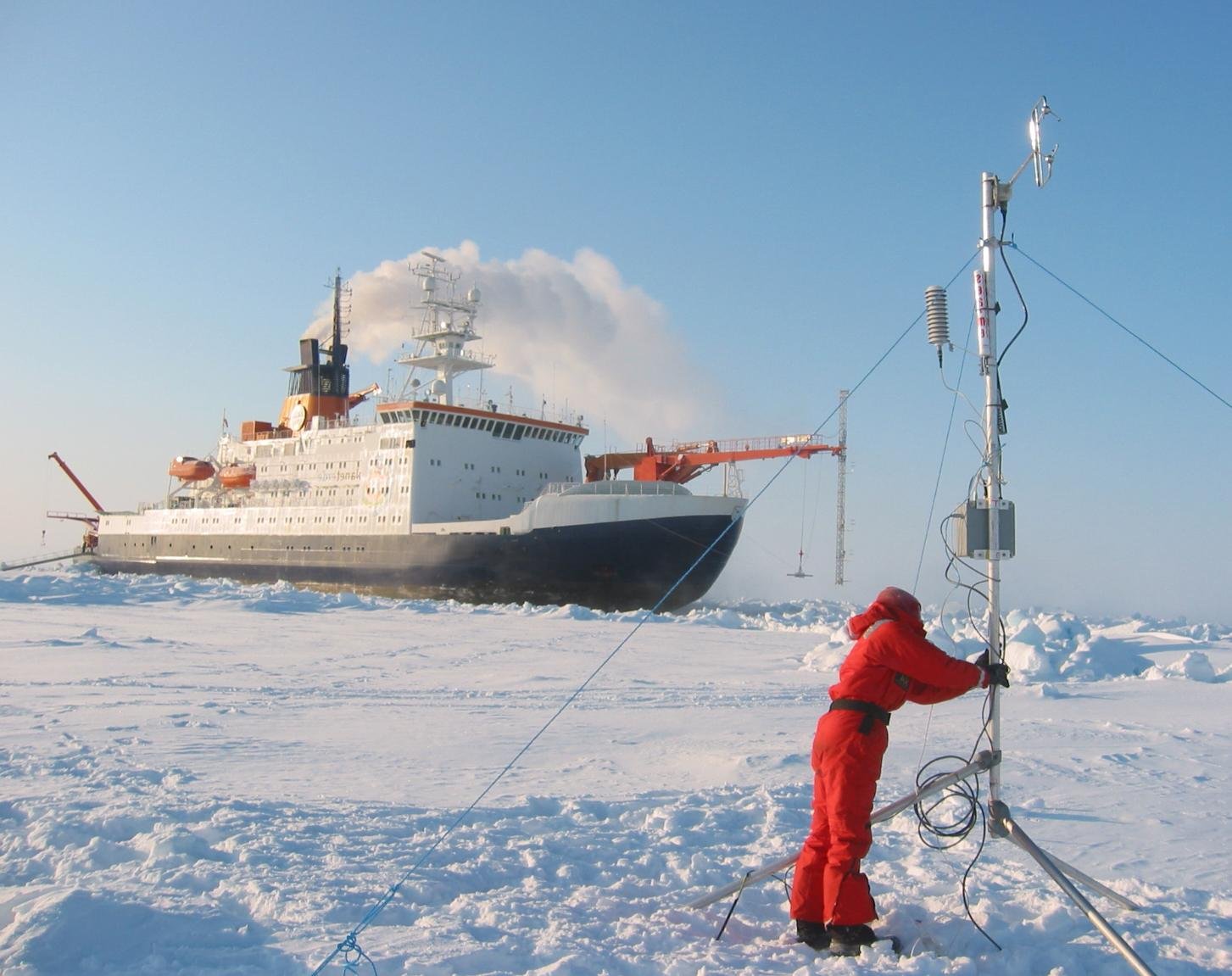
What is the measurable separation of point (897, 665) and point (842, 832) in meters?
0.64

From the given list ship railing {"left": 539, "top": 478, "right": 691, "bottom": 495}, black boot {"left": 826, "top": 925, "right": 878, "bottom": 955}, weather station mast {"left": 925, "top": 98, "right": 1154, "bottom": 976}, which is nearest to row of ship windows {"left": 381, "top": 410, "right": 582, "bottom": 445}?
ship railing {"left": 539, "top": 478, "right": 691, "bottom": 495}

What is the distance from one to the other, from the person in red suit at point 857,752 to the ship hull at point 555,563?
643 inches

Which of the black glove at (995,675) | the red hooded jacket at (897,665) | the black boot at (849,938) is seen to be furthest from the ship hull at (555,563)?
the black boot at (849,938)

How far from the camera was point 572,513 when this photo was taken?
2141 centimetres

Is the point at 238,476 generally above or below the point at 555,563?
above

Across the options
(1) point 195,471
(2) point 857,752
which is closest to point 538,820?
(2) point 857,752

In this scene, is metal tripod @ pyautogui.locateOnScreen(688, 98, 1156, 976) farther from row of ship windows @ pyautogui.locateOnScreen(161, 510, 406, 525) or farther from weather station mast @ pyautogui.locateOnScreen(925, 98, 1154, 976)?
row of ship windows @ pyautogui.locateOnScreen(161, 510, 406, 525)

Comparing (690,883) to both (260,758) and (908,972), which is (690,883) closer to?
(908,972)

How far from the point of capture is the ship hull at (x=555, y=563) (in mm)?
21312

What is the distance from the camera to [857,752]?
10.3 ft

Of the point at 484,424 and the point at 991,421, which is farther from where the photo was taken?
the point at 484,424

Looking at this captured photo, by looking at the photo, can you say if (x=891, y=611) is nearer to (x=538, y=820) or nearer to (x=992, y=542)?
(x=992, y=542)

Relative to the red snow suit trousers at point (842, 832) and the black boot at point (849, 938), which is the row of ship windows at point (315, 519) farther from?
the black boot at point (849, 938)

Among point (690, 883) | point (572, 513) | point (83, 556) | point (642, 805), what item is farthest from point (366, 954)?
point (83, 556)
